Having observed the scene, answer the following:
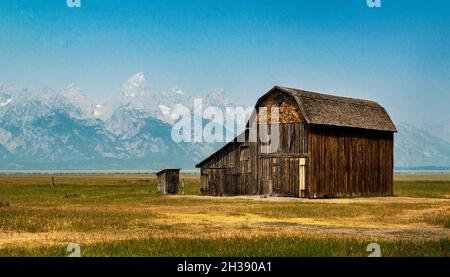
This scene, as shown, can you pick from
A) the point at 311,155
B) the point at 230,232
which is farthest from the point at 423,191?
the point at 230,232

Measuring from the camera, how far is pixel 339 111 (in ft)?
193

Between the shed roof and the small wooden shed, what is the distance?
1211 cm

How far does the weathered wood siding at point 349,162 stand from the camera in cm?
5497

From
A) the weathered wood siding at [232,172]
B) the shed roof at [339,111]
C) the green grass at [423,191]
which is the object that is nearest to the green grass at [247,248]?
the shed roof at [339,111]

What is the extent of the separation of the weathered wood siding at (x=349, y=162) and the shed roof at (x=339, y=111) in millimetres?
629

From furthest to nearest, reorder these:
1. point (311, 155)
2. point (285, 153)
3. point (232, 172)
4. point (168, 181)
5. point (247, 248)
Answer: point (168, 181) → point (232, 172) → point (285, 153) → point (311, 155) → point (247, 248)

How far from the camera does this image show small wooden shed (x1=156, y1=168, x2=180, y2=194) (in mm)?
64375

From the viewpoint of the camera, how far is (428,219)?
31.0 meters

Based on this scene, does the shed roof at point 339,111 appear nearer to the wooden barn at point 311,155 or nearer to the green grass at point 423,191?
the wooden barn at point 311,155

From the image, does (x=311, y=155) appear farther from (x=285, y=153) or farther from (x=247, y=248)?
(x=247, y=248)

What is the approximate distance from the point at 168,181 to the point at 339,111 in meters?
17.6

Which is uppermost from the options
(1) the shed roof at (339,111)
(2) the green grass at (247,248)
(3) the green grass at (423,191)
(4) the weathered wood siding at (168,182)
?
(1) the shed roof at (339,111)

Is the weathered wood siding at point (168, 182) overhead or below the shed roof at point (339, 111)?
below

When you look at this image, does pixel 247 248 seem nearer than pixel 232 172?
Yes
